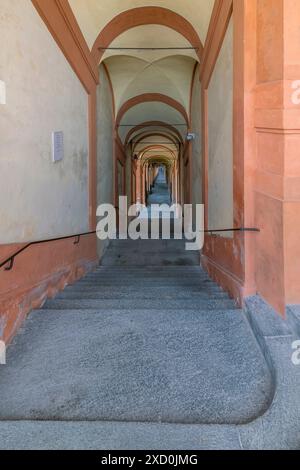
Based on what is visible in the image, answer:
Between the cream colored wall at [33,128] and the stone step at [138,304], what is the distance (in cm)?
73

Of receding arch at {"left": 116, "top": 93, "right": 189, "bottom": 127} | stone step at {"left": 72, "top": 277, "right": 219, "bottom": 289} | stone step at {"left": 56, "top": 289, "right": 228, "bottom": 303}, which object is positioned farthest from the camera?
receding arch at {"left": 116, "top": 93, "right": 189, "bottom": 127}

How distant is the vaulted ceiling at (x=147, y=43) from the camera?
553 cm

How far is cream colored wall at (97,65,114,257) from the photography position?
756cm

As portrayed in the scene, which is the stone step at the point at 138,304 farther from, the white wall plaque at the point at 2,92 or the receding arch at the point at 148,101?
the receding arch at the point at 148,101

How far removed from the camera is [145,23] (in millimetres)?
6316

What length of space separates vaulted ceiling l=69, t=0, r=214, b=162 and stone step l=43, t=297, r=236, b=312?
4.07 m

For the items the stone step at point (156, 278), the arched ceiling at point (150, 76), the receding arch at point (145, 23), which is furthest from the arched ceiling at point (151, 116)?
the stone step at point (156, 278)

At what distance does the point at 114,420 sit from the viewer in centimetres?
190

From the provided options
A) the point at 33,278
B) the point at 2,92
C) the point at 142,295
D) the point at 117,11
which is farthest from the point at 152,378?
the point at 117,11

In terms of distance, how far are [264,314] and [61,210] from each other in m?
2.84

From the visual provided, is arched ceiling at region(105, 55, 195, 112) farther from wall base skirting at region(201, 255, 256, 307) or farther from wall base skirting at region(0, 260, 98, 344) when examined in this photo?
wall base skirting at region(0, 260, 98, 344)

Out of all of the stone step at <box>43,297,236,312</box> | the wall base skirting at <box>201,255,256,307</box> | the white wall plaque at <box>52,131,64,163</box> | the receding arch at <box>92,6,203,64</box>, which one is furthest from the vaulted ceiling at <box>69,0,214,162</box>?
the stone step at <box>43,297,236,312</box>
